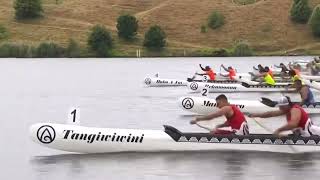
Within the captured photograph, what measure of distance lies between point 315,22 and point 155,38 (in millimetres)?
30990

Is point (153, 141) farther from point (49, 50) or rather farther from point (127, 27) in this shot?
point (127, 27)

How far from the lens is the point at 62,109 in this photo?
142 ft

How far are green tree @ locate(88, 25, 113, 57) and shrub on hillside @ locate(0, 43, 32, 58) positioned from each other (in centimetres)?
1143

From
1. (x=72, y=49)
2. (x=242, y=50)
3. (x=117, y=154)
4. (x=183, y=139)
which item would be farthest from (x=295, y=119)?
(x=242, y=50)

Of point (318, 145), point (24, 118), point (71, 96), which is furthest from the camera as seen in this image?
point (71, 96)

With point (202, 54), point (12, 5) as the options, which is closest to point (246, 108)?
point (202, 54)

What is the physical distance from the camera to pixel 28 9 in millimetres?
157125

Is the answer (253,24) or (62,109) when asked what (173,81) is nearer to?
(62,109)

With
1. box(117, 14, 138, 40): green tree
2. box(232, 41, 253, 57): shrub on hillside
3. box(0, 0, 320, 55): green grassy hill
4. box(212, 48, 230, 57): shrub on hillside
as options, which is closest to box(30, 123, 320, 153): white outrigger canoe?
box(212, 48, 230, 57): shrub on hillside

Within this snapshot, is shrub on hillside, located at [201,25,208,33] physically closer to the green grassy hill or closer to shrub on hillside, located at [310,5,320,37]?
the green grassy hill

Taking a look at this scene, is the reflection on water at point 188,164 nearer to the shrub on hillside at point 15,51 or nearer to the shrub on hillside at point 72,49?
the shrub on hillside at point 72,49

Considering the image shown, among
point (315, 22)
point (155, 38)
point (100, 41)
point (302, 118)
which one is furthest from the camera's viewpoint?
point (315, 22)

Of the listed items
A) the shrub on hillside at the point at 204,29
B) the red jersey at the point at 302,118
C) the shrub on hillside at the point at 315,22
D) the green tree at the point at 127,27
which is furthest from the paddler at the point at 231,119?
the shrub on hillside at the point at 204,29

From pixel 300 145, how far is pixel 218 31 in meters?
129
